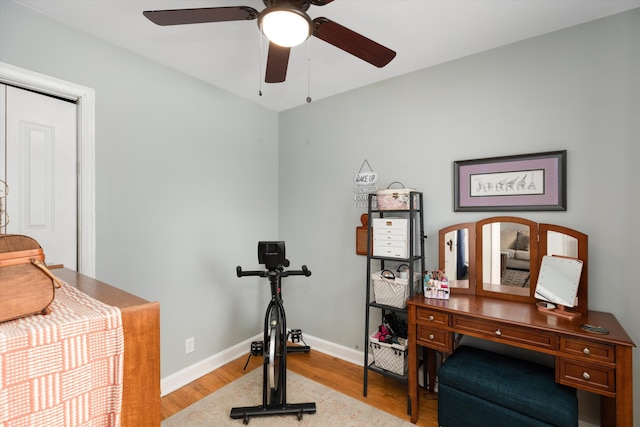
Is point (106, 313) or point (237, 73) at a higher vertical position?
point (237, 73)

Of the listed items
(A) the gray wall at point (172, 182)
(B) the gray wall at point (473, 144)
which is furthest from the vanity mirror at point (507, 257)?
(A) the gray wall at point (172, 182)

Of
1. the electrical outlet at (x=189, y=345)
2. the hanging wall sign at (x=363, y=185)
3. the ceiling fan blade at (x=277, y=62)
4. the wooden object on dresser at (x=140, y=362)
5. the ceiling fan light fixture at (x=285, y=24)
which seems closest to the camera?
the wooden object on dresser at (x=140, y=362)

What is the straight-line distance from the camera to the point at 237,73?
256 cm

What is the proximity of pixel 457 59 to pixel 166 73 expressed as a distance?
7.46 ft

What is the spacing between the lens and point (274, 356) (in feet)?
7.04

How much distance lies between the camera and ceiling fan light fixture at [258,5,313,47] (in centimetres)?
127

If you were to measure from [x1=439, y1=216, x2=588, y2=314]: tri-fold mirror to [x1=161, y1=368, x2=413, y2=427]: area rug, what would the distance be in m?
1.10

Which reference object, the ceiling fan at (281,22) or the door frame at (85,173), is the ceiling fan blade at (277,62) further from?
the door frame at (85,173)

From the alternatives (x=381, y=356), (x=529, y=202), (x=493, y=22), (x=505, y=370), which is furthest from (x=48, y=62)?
(x=505, y=370)

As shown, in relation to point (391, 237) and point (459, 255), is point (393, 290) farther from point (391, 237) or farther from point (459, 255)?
point (459, 255)

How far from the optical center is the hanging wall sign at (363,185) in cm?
274

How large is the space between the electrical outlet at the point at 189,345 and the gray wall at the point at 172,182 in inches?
1.6

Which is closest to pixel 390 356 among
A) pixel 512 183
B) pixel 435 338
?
pixel 435 338

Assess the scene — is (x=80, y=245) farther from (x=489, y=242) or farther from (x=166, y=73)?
(x=489, y=242)
